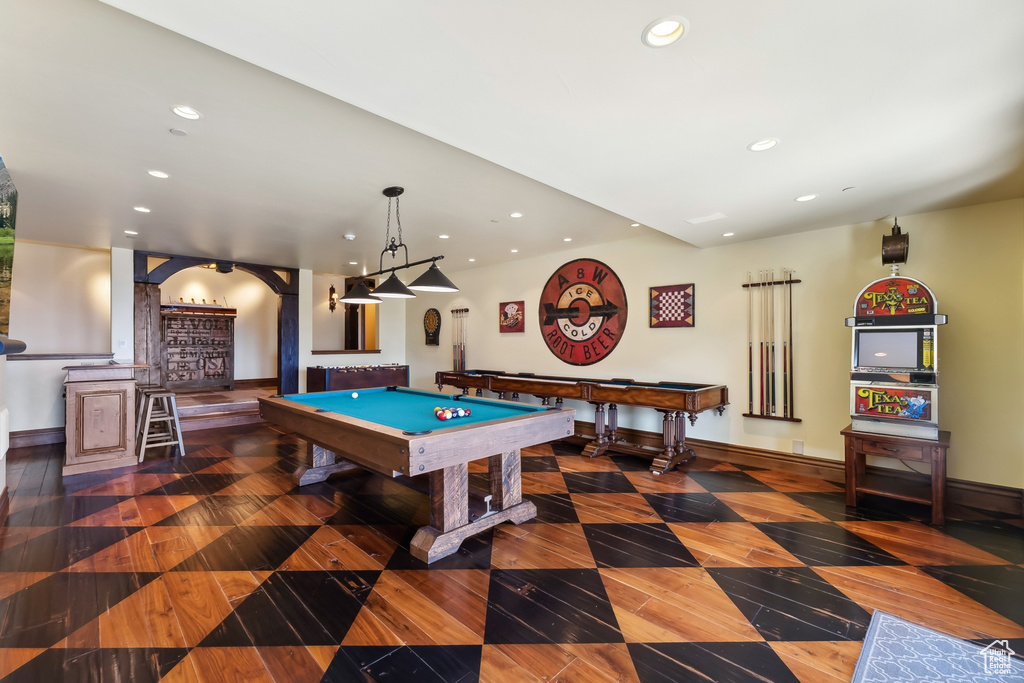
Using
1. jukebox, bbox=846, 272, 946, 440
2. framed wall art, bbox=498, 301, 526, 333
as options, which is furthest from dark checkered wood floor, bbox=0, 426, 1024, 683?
framed wall art, bbox=498, 301, 526, 333

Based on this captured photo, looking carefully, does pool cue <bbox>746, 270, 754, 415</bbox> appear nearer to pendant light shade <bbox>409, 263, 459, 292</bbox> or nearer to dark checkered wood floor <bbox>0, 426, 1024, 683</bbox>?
dark checkered wood floor <bbox>0, 426, 1024, 683</bbox>

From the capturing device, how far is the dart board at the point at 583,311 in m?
5.50

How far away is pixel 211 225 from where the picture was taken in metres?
4.62

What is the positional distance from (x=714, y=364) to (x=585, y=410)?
1.75 metres

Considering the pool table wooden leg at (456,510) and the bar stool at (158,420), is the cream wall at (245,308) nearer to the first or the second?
the bar stool at (158,420)

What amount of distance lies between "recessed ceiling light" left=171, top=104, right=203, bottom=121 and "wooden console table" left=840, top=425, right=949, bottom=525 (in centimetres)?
469

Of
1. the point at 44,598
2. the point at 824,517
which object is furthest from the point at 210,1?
the point at 824,517

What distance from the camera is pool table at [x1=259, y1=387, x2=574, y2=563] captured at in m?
2.34

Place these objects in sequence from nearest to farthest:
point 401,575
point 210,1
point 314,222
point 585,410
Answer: point 210,1
point 401,575
point 314,222
point 585,410

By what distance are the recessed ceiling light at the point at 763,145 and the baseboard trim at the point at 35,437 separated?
7.86 metres

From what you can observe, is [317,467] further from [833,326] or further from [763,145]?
[833,326]

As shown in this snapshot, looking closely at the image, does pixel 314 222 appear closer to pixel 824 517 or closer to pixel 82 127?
→ pixel 82 127

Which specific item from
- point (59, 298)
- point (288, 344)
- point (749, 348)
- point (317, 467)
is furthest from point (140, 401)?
point (749, 348)

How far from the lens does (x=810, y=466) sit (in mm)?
4113
